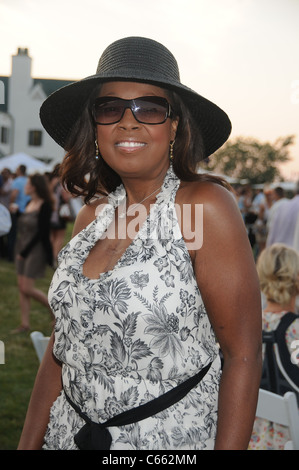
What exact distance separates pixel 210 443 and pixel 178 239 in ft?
1.80

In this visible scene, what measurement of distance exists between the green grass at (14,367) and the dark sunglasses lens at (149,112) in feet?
9.80

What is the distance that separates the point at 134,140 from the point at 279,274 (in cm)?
203

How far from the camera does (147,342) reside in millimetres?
1487

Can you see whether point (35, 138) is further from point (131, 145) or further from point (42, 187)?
point (131, 145)

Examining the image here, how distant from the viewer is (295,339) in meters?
2.90

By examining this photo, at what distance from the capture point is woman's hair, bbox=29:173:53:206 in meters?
6.41

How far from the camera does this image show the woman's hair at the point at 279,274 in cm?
329

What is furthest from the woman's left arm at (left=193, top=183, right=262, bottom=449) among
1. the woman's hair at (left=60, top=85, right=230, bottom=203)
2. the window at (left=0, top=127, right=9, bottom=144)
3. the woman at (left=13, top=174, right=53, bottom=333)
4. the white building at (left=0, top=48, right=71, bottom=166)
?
the white building at (left=0, top=48, right=71, bottom=166)

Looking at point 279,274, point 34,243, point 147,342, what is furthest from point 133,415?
point 34,243

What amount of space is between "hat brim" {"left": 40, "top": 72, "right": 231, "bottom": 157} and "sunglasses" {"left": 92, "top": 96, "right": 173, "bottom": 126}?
55mm

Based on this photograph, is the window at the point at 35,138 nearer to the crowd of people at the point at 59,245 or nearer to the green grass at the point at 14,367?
the crowd of people at the point at 59,245

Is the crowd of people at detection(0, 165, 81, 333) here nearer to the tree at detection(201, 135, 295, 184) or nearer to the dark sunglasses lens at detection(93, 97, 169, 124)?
the dark sunglasses lens at detection(93, 97, 169, 124)

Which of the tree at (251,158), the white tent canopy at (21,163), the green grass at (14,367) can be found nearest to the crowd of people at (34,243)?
the green grass at (14,367)

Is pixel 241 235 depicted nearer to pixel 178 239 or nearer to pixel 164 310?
pixel 178 239
